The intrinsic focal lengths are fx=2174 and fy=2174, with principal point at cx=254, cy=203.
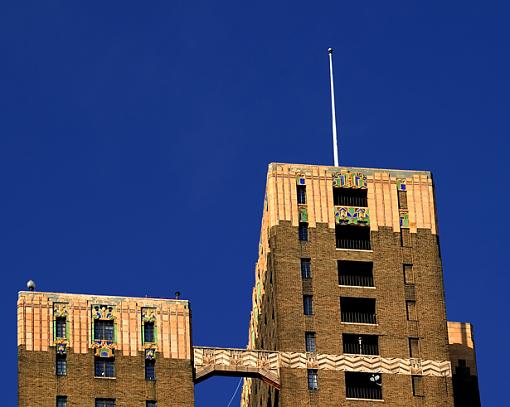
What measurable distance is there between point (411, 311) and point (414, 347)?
358 cm

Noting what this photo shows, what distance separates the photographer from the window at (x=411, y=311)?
198 meters

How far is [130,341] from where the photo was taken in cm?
19350

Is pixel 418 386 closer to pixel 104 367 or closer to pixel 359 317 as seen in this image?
pixel 359 317

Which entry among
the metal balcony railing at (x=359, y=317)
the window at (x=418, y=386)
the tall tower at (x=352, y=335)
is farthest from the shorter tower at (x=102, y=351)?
the window at (x=418, y=386)

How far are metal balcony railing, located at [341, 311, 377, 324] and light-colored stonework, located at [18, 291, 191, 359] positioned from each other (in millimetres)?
14533

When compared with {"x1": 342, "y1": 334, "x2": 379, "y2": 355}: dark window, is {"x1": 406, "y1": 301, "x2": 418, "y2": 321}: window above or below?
above

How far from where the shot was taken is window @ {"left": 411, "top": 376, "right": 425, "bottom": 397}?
19488 centimetres

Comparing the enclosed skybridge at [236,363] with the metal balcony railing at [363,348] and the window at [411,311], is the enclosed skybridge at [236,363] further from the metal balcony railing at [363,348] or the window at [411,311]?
the window at [411,311]

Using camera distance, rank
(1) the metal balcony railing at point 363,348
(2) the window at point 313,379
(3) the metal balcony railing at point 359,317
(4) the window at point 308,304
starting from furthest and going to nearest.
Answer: (3) the metal balcony railing at point 359,317
(4) the window at point 308,304
(1) the metal balcony railing at point 363,348
(2) the window at point 313,379

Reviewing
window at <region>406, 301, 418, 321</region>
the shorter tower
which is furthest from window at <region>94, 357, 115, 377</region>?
window at <region>406, 301, 418, 321</region>

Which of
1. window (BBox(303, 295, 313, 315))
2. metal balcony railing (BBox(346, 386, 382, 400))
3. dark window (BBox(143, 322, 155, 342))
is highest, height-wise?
window (BBox(303, 295, 313, 315))

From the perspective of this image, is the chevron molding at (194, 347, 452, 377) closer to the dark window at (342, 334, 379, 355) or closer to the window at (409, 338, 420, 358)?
the window at (409, 338, 420, 358)

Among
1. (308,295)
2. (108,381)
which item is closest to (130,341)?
(108,381)

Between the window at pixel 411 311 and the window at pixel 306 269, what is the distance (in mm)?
9408
